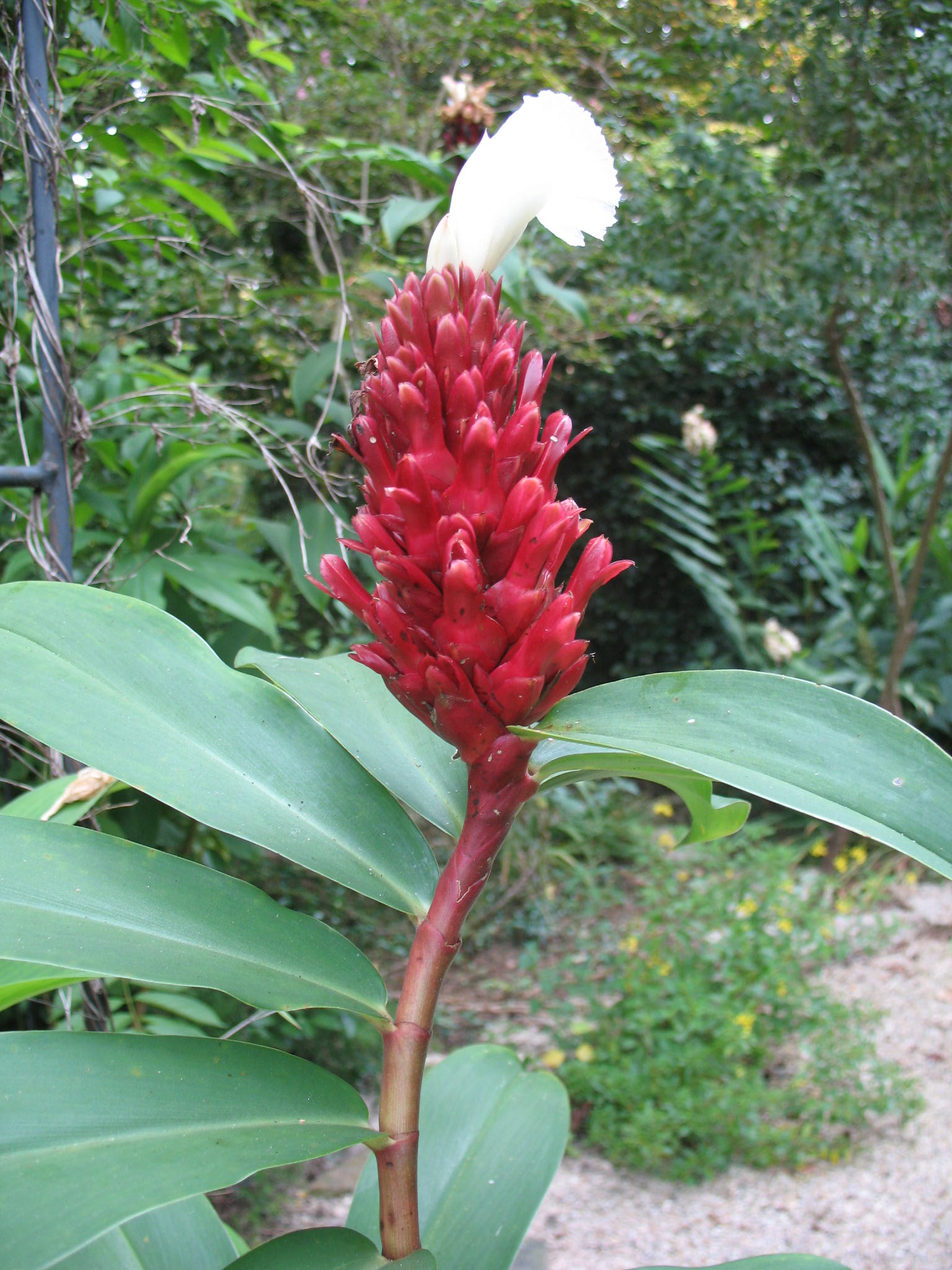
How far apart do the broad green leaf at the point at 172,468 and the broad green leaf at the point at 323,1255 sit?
1187mm

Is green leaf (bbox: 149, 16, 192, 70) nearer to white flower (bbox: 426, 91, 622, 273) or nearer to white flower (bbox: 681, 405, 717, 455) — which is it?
white flower (bbox: 426, 91, 622, 273)

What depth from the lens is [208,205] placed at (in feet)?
5.53

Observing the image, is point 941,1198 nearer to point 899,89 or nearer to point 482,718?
point 482,718

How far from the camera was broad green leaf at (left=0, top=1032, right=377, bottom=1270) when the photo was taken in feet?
1.51

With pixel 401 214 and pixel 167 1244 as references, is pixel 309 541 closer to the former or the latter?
pixel 401 214

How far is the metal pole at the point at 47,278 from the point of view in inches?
47.4

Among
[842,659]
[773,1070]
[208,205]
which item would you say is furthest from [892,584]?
[208,205]

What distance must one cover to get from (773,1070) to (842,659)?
2606 mm

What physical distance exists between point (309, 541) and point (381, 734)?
46.2 inches

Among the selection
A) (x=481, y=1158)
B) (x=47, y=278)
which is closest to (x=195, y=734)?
(x=481, y=1158)

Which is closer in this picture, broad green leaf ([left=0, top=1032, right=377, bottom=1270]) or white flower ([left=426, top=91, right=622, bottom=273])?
broad green leaf ([left=0, top=1032, right=377, bottom=1270])

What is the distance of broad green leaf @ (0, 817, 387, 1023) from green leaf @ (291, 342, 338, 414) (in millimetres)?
1426

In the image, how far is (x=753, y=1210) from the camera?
2383mm

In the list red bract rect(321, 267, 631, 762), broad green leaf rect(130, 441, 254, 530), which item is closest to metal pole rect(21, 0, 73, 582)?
broad green leaf rect(130, 441, 254, 530)
